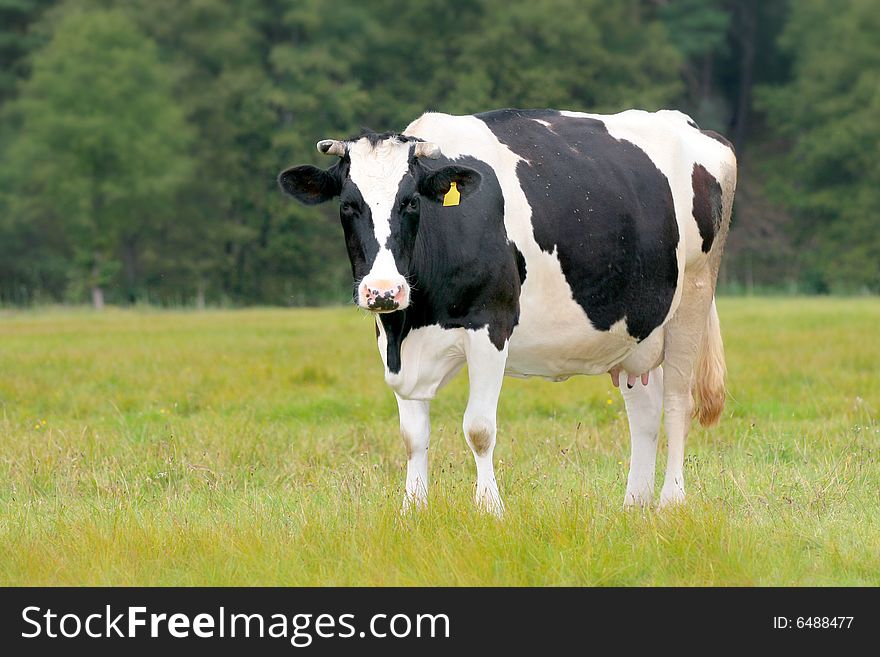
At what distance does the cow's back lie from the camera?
7.33 m

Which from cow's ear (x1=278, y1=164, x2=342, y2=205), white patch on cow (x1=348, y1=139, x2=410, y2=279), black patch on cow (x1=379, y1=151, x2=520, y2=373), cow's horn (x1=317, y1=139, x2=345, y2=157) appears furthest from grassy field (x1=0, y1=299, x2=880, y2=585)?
cow's horn (x1=317, y1=139, x2=345, y2=157)

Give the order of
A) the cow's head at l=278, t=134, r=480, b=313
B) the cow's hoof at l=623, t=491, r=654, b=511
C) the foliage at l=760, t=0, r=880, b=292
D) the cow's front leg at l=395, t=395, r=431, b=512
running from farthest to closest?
the foliage at l=760, t=0, r=880, b=292, the cow's hoof at l=623, t=491, r=654, b=511, the cow's front leg at l=395, t=395, r=431, b=512, the cow's head at l=278, t=134, r=480, b=313

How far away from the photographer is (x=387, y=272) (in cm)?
632

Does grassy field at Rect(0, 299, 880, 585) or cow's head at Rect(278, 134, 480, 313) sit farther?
cow's head at Rect(278, 134, 480, 313)

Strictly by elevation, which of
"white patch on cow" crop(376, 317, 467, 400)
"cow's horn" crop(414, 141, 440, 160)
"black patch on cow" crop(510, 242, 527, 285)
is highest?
"cow's horn" crop(414, 141, 440, 160)

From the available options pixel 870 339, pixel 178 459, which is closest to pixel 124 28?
pixel 870 339

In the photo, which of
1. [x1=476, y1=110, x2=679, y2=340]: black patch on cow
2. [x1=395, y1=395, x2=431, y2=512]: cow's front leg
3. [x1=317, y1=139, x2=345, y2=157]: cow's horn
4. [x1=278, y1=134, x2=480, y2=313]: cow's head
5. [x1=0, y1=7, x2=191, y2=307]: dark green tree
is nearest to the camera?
[x1=278, y1=134, x2=480, y2=313]: cow's head

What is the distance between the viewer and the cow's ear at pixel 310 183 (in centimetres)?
687

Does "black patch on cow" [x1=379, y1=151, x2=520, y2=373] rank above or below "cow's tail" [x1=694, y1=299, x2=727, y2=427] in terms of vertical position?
above

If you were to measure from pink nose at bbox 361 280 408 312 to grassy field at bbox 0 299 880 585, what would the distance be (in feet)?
3.76

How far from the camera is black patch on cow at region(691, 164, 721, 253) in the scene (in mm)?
8453

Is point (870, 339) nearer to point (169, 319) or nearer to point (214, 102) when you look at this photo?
point (169, 319)

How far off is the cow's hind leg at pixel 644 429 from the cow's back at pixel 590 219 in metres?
0.59

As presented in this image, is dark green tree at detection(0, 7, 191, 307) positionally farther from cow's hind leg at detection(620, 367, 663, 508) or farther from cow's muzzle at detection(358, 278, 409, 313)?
cow's muzzle at detection(358, 278, 409, 313)
